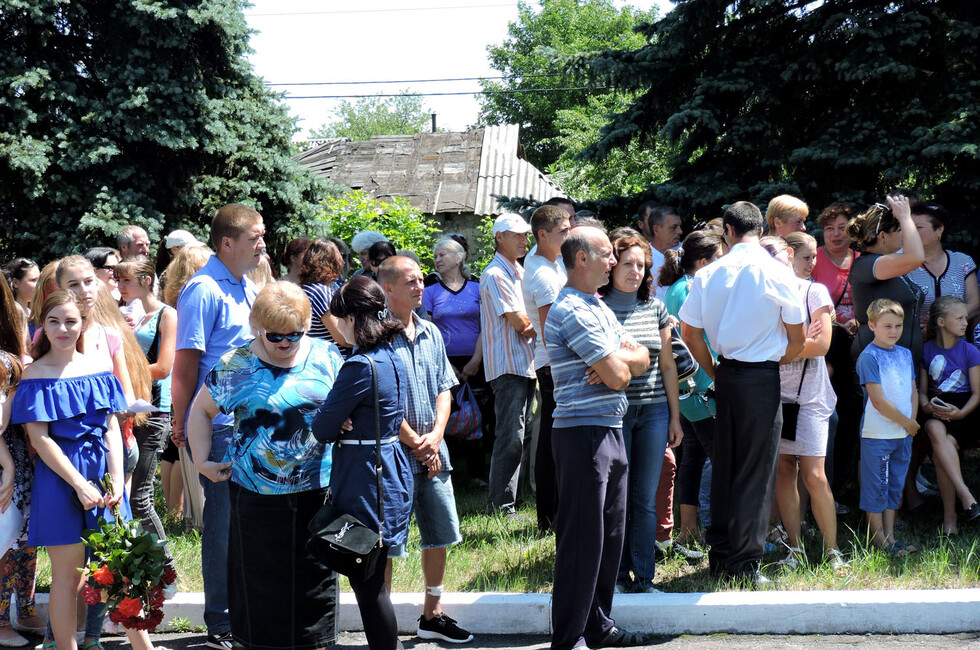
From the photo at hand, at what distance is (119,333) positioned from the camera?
5.25 m

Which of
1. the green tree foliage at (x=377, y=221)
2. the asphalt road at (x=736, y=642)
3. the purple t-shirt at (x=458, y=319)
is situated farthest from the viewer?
the green tree foliage at (x=377, y=221)

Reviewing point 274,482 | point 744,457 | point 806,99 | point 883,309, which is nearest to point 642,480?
point 744,457

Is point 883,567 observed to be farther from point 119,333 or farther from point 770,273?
point 119,333

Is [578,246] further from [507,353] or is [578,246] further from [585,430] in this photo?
[507,353]

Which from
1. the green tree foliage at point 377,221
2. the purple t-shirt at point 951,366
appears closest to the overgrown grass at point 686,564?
the purple t-shirt at point 951,366

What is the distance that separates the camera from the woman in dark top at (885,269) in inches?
234

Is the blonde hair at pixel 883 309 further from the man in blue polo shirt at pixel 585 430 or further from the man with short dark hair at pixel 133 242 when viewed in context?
the man with short dark hair at pixel 133 242

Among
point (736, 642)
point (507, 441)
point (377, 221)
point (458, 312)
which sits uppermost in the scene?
point (377, 221)

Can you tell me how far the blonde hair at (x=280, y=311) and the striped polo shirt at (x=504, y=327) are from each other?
9.63 feet

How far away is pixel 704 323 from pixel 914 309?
73.1 inches

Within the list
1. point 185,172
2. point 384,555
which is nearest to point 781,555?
point 384,555

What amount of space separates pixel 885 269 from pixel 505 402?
288cm

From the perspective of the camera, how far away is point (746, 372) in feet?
17.3

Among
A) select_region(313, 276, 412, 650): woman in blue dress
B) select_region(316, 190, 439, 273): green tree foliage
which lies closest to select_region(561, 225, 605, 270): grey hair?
select_region(313, 276, 412, 650): woman in blue dress
